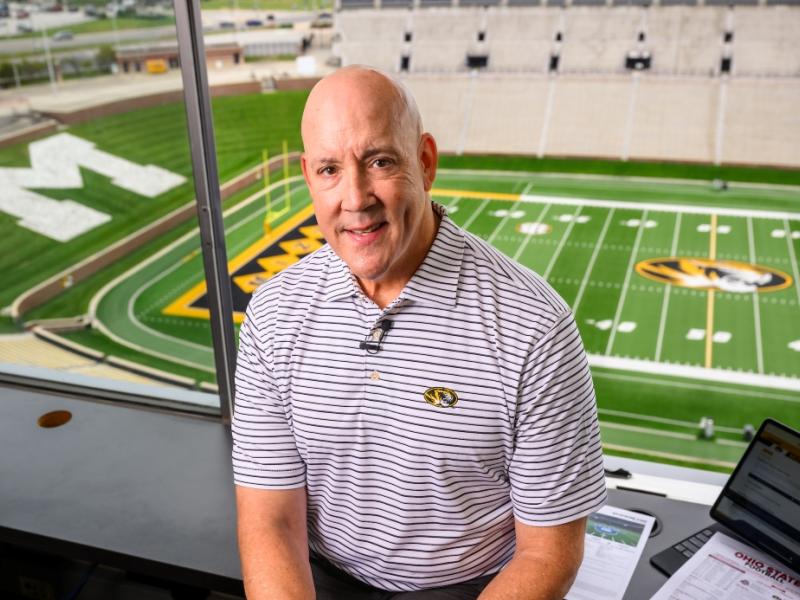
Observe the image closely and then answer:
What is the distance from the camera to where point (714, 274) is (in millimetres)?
12391

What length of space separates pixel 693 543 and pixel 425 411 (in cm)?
85

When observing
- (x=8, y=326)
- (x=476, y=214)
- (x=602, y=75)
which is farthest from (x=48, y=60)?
(x=602, y=75)

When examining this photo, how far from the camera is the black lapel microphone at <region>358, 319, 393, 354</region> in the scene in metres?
1.21

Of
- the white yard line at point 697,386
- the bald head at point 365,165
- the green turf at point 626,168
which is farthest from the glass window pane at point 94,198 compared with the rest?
the bald head at point 365,165

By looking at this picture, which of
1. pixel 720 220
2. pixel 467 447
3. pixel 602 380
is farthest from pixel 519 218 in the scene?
pixel 467 447

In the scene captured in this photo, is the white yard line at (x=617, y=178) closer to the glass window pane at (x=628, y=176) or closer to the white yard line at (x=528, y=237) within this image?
the glass window pane at (x=628, y=176)

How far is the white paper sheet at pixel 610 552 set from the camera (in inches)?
62.5

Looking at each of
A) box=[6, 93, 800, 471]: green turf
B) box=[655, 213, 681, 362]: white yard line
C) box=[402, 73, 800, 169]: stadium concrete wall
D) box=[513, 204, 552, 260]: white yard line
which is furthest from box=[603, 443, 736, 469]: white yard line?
box=[402, 73, 800, 169]: stadium concrete wall

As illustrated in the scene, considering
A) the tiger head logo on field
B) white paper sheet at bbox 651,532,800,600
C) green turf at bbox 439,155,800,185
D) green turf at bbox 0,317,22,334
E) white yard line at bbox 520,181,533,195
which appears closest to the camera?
white paper sheet at bbox 651,532,800,600

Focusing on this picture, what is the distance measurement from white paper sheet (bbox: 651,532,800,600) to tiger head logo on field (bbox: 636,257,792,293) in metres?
11.0

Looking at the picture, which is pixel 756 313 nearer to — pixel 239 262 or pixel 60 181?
pixel 239 262

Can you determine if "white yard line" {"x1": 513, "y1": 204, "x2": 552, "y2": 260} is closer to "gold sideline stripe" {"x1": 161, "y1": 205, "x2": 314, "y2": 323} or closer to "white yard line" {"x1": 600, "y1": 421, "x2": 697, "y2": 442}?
"gold sideline stripe" {"x1": 161, "y1": 205, "x2": 314, "y2": 323}

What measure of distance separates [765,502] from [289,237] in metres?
13.2

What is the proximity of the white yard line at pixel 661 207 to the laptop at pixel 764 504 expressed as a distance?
550 inches
